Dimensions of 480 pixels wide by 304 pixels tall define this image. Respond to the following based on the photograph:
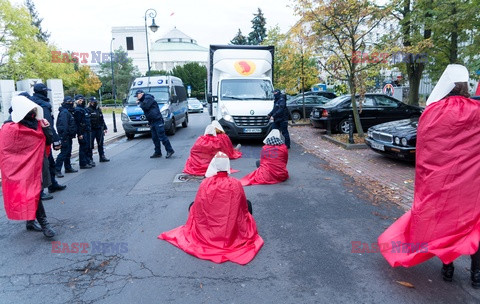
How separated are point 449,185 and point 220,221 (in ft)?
7.86

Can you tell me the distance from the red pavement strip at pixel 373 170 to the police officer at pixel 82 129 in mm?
6506

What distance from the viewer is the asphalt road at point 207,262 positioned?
11.0 ft

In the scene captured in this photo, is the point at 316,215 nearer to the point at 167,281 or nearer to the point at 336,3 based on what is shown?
the point at 167,281

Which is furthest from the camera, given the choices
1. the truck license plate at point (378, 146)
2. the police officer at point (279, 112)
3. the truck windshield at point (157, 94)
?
the truck windshield at point (157, 94)

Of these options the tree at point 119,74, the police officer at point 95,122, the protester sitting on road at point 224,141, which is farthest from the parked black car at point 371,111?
the tree at point 119,74

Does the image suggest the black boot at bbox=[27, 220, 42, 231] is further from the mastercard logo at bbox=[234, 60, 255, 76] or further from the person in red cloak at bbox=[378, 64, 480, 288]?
the mastercard logo at bbox=[234, 60, 255, 76]

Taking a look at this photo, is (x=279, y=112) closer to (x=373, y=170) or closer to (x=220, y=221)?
(x=373, y=170)

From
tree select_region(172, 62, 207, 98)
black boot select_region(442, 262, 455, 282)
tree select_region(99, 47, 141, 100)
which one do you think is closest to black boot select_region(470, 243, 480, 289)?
black boot select_region(442, 262, 455, 282)

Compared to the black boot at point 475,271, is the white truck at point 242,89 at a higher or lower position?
higher

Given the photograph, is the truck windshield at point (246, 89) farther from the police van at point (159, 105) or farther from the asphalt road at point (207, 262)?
the asphalt road at point (207, 262)

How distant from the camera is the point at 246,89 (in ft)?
43.1

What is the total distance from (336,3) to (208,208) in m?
9.57

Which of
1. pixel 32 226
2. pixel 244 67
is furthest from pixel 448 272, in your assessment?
pixel 244 67

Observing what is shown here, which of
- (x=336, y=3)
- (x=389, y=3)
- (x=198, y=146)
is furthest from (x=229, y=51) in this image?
(x=198, y=146)
